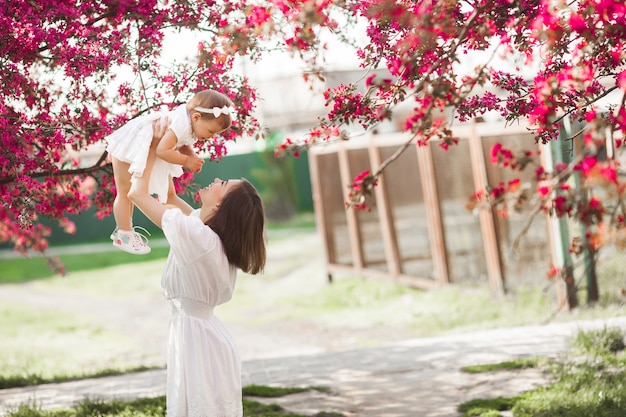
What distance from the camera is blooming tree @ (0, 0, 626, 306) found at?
3.73 metres

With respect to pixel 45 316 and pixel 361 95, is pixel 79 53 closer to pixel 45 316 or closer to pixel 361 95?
pixel 361 95

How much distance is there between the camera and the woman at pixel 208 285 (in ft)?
11.5

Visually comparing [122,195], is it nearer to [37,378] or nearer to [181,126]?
[181,126]

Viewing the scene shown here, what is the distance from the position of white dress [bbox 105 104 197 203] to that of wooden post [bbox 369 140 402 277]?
23.7ft

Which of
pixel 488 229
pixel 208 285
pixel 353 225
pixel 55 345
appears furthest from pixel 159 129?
pixel 353 225

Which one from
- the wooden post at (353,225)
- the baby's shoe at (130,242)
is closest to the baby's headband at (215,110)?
the baby's shoe at (130,242)

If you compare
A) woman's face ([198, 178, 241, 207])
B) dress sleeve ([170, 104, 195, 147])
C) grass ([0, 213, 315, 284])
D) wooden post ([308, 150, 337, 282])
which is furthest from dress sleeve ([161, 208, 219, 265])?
grass ([0, 213, 315, 284])

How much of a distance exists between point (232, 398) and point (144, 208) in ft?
2.71

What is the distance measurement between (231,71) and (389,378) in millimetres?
2340

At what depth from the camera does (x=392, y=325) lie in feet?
31.4

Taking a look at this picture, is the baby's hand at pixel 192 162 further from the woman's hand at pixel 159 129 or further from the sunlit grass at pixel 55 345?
the sunlit grass at pixel 55 345

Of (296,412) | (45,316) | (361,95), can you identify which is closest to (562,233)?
(296,412)

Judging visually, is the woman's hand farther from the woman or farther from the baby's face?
the woman

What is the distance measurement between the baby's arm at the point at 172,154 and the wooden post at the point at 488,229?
5407mm
